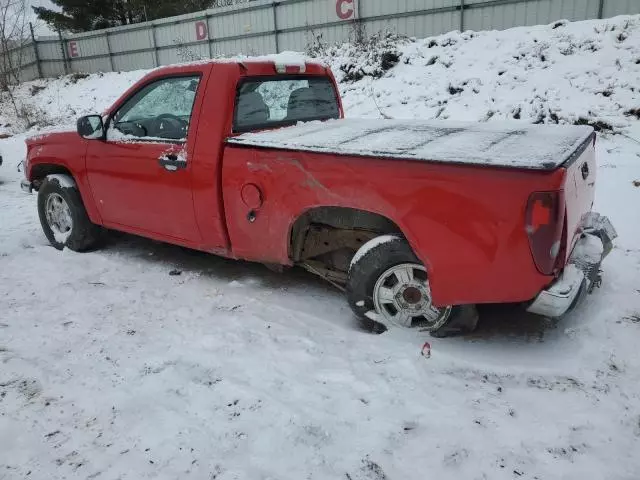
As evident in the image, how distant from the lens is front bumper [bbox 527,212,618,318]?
8.34ft

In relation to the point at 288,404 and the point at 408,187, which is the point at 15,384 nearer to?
the point at 288,404

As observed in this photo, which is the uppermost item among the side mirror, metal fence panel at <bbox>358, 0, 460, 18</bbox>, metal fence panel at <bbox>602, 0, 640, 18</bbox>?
metal fence panel at <bbox>358, 0, 460, 18</bbox>

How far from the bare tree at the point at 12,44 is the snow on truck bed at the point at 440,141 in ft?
53.5

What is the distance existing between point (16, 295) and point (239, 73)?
2.57 metres

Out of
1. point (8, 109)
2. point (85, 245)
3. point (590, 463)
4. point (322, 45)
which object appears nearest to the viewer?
point (590, 463)

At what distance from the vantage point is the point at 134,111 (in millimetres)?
4203

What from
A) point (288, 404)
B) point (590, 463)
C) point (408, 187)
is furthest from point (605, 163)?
point (288, 404)

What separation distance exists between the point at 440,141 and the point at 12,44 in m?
26.2

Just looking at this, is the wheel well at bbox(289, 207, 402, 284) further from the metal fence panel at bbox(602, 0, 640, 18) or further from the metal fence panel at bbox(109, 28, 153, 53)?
the metal fence panel at bbox(109, 28, 153, 53)

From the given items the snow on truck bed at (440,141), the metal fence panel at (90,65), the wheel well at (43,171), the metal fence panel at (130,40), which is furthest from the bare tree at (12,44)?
the snow on truck bed at (440,141)

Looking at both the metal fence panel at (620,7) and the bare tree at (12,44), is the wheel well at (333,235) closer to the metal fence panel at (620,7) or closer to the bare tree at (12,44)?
the metal fence panel at (620,7)

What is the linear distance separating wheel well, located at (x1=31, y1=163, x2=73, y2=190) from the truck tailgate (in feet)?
14.8

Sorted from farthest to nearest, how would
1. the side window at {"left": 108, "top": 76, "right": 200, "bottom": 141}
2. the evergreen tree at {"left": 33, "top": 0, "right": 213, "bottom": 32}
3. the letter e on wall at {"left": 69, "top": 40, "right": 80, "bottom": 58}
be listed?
the letter e on wall at {"left": 69, "top": 40, "right": 80, "bottom": 58}
the evergreen tree at {"left": 33, "top": 0, "right": 213, "bottom": 32}
the side window at {"left": 108, "top": 76, "right": 200, "bottom": 141}

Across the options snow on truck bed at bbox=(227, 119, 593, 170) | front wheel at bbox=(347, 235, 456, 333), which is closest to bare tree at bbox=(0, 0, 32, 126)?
snow on truck bed at bbox=(227, 119, 593, 170)
